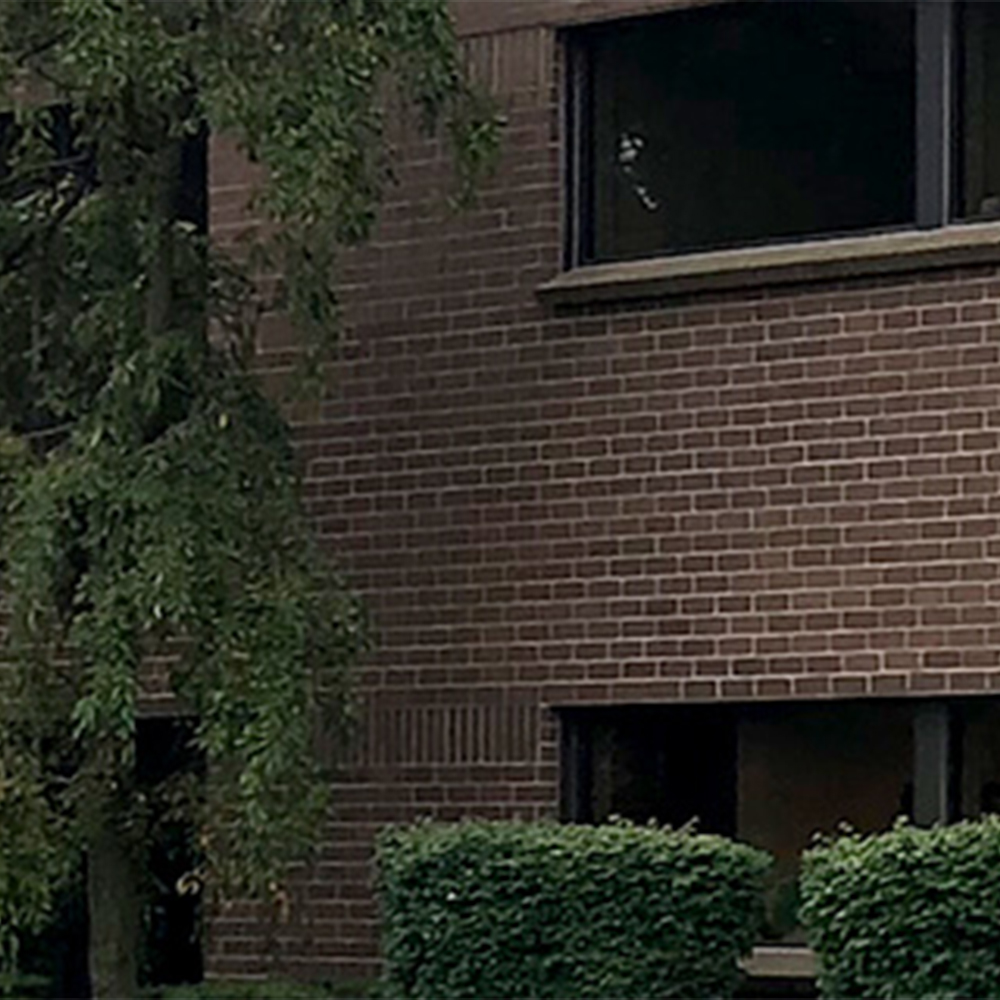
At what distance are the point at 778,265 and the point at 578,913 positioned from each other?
10.8 feet

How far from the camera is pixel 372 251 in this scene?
57.3ft

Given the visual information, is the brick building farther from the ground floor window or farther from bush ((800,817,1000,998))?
bush ((800,817,1000,998))

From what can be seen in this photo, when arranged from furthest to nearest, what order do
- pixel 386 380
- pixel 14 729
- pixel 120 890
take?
1. pixel 386 380
2. pixel 120 890
3. pixel 14 729

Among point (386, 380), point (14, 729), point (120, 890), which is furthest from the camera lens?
point (386, 380)

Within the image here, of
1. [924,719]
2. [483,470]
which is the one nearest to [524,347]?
[483,470]

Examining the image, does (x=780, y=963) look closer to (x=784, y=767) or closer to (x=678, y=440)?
(x=784, y=767)

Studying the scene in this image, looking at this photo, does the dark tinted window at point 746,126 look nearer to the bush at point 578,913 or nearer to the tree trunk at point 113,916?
the bush at point 578,913

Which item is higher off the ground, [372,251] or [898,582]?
[372,251]

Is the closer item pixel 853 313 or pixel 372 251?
pixel 853 313

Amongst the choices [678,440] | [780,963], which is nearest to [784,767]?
[780,963]

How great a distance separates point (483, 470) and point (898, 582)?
2.39 meters

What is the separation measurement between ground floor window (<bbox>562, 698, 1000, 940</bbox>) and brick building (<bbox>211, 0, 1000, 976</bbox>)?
0.02m

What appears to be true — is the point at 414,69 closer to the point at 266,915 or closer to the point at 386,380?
the point at 386,380

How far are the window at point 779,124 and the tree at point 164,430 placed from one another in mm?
994
